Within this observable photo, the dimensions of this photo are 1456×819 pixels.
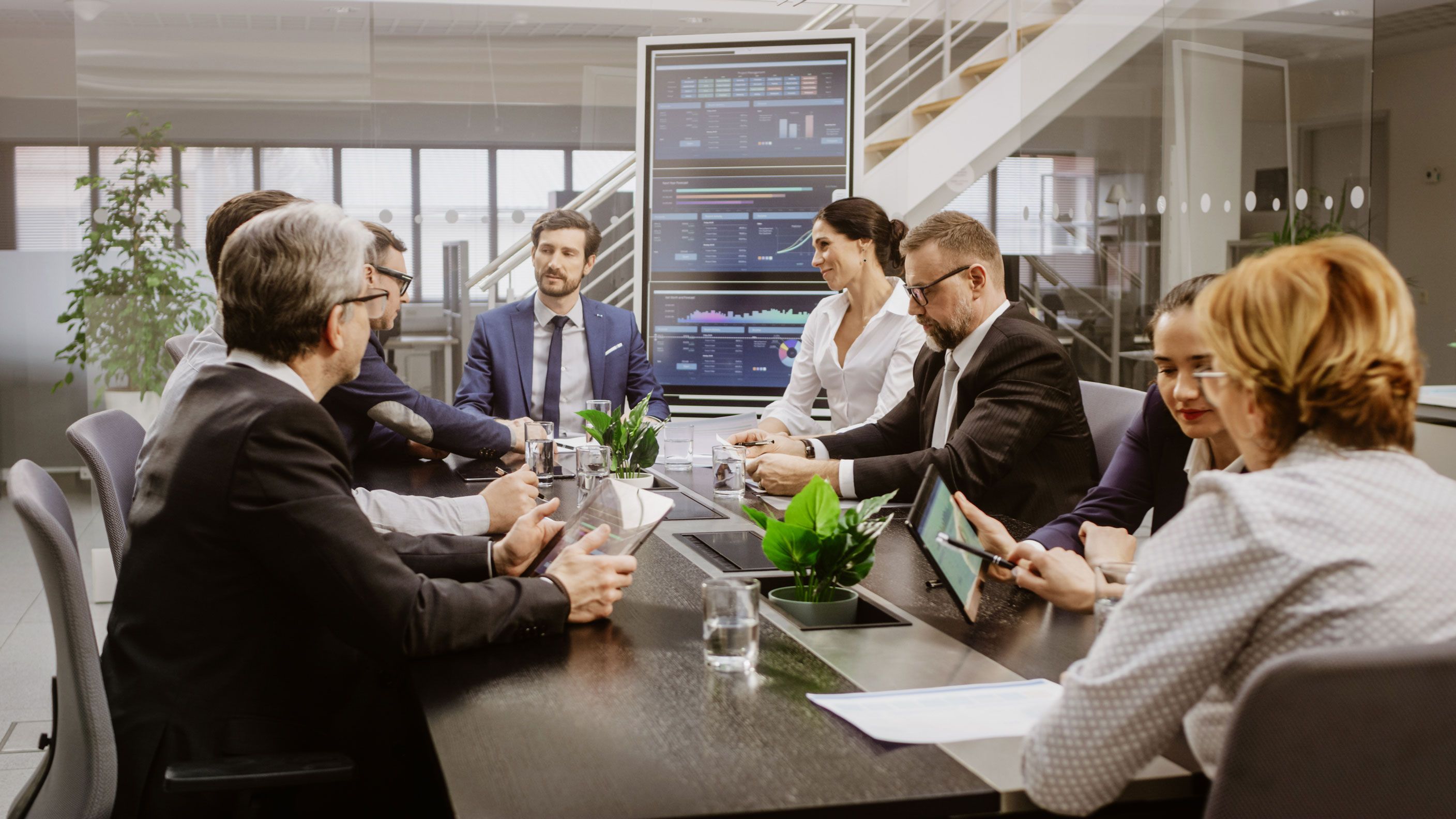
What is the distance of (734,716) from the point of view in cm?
130

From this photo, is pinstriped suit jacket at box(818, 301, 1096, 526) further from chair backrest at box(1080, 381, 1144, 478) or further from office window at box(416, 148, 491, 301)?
office window at box(416, 148, 491, 301)

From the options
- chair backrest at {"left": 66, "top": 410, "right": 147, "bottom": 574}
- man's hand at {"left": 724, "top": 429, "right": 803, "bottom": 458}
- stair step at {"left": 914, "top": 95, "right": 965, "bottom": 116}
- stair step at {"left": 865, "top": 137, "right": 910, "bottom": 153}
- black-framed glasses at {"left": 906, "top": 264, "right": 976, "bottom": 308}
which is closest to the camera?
chair backrest at {"left": 66, "top": 410, "right": 147, "bottom": 574}

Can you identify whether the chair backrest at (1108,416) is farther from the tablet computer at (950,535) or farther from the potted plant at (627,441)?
the tablet computer at (950,535)

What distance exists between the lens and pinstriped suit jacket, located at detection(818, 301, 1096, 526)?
2.70 meters

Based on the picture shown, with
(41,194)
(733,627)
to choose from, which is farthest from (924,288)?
(41,194)

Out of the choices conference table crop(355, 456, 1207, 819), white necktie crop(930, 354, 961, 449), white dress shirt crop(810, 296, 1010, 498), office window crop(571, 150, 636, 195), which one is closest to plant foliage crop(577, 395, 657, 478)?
white dress shirt crop(810, 296, 1010, 498)

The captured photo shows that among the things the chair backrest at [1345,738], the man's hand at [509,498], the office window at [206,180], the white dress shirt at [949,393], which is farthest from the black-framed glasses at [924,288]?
the office window at [206,180]

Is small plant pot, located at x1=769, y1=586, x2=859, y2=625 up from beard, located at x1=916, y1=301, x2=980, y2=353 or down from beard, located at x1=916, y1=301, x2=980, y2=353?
down

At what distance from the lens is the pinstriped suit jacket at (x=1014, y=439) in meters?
2.70

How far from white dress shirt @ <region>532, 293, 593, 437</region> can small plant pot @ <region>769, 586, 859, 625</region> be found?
2580 mm

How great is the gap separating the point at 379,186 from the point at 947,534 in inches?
163

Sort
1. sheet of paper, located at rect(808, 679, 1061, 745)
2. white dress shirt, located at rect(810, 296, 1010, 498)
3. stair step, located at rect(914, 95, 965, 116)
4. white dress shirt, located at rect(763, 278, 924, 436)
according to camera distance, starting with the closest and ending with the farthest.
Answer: sheet of paper, located at rect(808, 679, 1061, 745) < white dress shirt, located at rect(810, 296, 1010, 498) < white dress shirt, located at rect(763, 278, 924, 436) < stair step, located at rect(914, 95, 965, 116)

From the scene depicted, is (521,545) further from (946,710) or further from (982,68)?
(982,68)

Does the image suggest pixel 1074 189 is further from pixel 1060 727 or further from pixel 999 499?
pixel 1060 727
